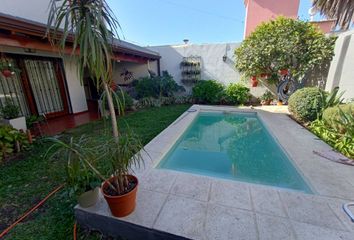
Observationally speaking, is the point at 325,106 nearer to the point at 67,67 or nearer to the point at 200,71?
the point at 200,71

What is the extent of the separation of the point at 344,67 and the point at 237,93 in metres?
4.44

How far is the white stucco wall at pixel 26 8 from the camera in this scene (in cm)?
591

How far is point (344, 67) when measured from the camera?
629 centimetres

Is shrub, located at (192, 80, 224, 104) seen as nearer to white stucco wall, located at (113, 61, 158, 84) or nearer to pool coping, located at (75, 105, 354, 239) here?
white stucco wall, located at (113, 61, 158, 84)

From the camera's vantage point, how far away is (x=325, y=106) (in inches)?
223

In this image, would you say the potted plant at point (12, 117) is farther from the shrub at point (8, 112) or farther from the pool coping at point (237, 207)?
the pool coping at point (237, 207)

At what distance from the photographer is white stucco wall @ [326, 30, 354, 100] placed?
5.82m

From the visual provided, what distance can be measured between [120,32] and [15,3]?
278 inches

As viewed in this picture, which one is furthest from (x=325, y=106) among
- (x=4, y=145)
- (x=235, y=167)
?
(x=4, y=145)

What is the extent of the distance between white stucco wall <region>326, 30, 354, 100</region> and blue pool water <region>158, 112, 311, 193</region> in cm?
299

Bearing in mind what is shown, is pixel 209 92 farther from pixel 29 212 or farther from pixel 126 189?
pixel 29 212

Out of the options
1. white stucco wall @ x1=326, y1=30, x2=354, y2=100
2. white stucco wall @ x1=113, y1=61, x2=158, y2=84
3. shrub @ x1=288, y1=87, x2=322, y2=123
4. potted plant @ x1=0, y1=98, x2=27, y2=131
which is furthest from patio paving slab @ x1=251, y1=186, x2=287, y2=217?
white stucco wall @ x1=113, y1=61, x2=158, y2=84

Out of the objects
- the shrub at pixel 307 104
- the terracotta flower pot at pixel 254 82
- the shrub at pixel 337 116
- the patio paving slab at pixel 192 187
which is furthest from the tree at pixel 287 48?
the patio paving slab at pixel 192 187

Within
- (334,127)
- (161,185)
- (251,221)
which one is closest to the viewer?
(251,221)
